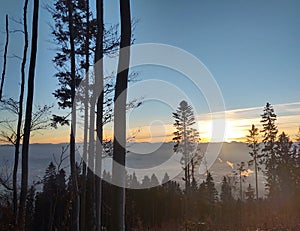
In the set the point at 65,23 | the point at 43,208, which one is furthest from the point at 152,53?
the point at 43,208

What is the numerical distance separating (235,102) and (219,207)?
44.4ft

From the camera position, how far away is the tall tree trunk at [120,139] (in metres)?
4.85

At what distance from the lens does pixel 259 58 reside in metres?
12.6

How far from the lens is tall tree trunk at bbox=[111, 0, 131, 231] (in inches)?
191

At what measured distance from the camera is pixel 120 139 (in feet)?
16.3

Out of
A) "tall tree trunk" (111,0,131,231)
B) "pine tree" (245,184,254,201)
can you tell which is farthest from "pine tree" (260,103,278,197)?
"tall tree trunk" (111,0,131,231)

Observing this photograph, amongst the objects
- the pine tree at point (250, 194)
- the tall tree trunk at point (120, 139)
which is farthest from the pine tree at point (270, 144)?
the tall tree trunk at point (120, 139)

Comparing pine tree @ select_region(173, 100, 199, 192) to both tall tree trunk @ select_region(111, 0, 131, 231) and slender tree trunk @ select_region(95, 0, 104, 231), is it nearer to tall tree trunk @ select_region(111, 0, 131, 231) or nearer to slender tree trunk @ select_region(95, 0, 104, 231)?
slender tree trunk @ select_region(95, 0, 104, 231)

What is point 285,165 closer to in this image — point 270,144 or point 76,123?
point 270,144

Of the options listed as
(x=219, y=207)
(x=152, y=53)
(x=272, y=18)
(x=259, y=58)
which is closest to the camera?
(x=152, y=53)

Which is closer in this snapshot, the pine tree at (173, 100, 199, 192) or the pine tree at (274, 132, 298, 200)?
the pine tree at (173, 100, 199, 192)

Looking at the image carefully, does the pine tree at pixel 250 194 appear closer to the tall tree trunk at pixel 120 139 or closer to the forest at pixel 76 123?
the forest at pixel 76 123

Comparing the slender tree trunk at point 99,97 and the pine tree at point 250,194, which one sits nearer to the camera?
the slender tree trunk at point 99,97

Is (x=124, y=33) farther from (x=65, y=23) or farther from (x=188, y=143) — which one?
(x=188, y=143)
